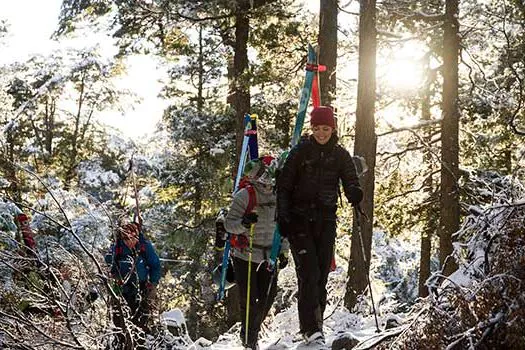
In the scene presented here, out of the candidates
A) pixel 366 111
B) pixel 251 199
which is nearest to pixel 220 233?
pixel 251 199

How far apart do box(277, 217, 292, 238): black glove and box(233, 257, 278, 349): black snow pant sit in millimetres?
792

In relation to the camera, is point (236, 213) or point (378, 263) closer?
point (236, 213)

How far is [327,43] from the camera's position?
11.5 meters

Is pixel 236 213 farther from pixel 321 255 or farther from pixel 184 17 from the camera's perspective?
pixel 184 17

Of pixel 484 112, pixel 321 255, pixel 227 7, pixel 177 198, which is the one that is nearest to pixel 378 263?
pixel 484 112

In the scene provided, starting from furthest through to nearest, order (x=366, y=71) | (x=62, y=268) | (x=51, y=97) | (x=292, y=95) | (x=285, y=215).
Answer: (x=51, y=97) < (x=292, y=95) < (x=366, y=71) < (x=285, y=215) < (x=62, y=268)

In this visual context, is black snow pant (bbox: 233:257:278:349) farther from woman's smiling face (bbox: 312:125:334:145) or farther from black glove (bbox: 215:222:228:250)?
woman's smiling face (bbox: 312:125:334:145)

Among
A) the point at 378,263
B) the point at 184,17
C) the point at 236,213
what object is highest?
the point at 184,17

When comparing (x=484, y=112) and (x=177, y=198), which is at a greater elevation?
(x=484, y=112)

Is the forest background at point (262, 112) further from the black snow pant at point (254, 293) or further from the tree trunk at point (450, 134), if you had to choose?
the black snow pant at point (254, 293)

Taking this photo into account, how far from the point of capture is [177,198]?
20.1 metres

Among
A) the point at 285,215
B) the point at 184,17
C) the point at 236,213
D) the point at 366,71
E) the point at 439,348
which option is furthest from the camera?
the point at 184,17

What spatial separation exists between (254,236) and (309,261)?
0.86m

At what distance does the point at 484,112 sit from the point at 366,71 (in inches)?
223
